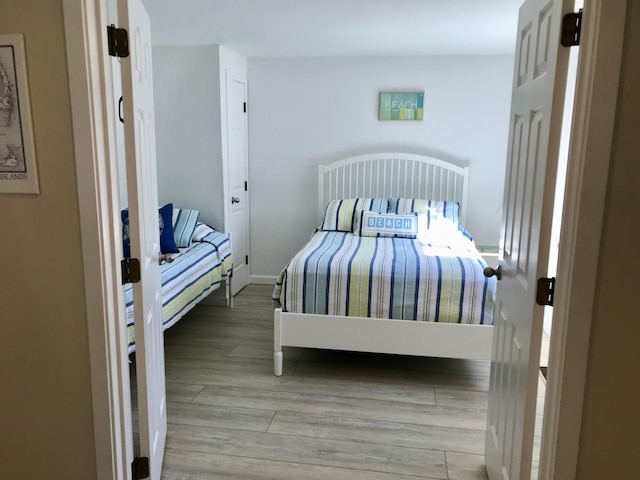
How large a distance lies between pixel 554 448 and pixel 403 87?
375cm

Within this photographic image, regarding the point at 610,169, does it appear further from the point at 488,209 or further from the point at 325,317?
the point at 488,209

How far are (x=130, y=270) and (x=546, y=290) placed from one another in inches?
53.0

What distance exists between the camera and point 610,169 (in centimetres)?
132

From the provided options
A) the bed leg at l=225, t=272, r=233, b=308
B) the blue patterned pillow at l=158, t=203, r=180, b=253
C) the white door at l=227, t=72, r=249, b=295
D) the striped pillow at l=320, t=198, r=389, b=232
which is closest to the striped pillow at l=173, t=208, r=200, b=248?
the blue patterned pillow at l=158, t=203, r=180, b=253

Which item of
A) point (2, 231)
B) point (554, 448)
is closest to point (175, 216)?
point (2, 231)

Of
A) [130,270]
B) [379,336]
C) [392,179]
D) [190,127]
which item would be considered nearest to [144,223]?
[130,270]

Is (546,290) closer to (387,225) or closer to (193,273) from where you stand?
(193,273)

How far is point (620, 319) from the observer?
1.39 meters

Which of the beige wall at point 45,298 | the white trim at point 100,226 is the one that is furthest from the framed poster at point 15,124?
the white trim at point 100,226

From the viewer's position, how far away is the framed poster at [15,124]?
1494 mm

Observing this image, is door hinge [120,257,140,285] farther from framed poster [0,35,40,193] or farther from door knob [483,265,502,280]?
door knob [483,265,502,280]

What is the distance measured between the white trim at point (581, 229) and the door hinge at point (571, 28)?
4cm

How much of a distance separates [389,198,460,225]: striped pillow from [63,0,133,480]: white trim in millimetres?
3095

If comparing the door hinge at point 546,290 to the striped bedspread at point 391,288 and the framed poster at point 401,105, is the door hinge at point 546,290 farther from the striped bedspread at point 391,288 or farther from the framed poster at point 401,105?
the framed poster at point 401,105
